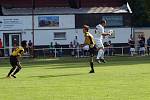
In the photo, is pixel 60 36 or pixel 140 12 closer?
pixel 60 36

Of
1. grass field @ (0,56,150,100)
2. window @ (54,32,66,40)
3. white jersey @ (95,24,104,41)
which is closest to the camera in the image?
grass field @ (0,56,150,100)

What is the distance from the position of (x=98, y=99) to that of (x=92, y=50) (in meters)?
9.96

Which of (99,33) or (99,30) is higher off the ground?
(99,30)

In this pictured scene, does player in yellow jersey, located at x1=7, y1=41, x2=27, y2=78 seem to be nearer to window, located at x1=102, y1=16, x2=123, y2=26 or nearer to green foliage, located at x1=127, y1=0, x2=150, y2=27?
window, located at x1=102, y1=16, x2=123, y2=26

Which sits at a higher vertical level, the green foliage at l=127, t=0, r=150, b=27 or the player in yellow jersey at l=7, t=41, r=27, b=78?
the green foliage at l=127, t=0, r=150, b=27

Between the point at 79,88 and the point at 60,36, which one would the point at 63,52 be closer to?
the point at 60,36

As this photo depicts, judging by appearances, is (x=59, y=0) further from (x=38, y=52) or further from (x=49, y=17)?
(x=38, y=52)

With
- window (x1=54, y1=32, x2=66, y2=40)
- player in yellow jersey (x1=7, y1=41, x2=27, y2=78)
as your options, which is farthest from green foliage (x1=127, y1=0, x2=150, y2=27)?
player in yellow jersey (x1=7, y1=41, x2=27, y2=78)

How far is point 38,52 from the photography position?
53469 mm

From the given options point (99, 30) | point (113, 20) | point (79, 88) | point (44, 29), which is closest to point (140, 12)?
point (113, 20)

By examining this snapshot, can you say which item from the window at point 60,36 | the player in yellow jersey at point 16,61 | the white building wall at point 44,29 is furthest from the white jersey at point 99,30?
the window at point 60,36

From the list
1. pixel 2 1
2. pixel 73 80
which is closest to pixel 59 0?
pixel 2 1

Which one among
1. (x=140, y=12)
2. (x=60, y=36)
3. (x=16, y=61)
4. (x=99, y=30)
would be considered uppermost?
(x=140, y=12)

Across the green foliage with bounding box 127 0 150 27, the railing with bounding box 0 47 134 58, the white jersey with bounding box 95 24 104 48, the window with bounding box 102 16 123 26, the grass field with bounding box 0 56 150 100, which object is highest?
the green foliage with bounding box 127 0 150 27
